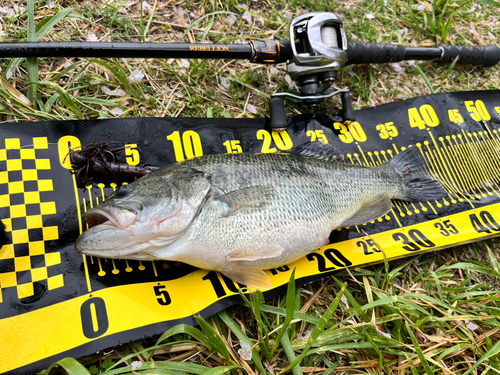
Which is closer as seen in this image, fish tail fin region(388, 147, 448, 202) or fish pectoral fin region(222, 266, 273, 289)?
fish pectoral fin region(222, 266, 273, 289)

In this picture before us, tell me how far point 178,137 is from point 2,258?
1.52 meters

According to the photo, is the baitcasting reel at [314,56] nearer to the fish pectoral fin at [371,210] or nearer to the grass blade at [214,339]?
the fish pectoral fin at [371,210]

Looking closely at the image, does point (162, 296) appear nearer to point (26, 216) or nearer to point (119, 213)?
point (119, 213)

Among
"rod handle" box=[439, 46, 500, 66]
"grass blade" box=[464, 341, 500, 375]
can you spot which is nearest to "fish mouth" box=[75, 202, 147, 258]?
"grass blade" box=[464, 341, 500, 375]

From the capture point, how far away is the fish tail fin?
9.57 feet

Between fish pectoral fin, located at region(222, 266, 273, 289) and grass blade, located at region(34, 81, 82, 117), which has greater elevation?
grass blade, located at region(34, 81, 82, 117)

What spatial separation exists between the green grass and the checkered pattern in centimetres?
49

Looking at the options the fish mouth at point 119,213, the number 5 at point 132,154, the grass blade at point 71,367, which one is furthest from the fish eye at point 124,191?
the grass blade at point 71,367

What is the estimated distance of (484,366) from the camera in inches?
92.4

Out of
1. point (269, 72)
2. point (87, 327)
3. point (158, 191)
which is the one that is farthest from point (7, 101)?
point (269, 72)

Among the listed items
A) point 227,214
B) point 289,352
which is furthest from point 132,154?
point 289,352

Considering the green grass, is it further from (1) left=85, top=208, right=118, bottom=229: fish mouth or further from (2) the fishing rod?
(1) left=85, top=208, right=118, bottom=229: fish mouth

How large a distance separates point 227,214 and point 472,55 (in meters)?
3.86

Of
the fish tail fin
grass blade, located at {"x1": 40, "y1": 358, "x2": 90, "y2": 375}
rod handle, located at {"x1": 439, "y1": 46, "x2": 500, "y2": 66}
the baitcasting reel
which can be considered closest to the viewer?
grass blade, located at {"x1": 40, "y1": 358, "x2": 90, "y2": 375}
